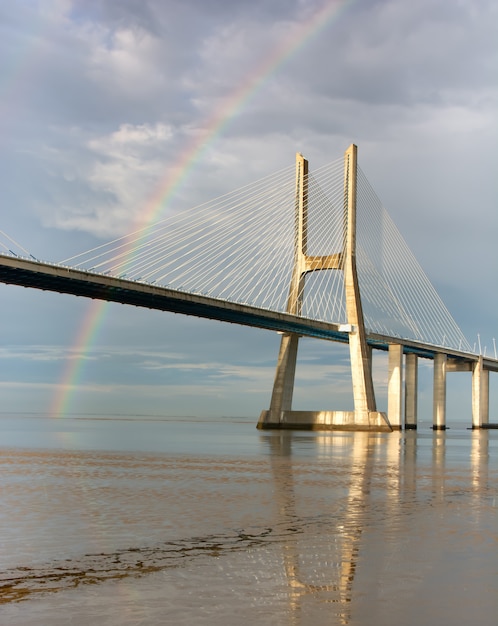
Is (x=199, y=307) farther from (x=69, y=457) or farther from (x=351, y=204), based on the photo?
(x=69, y=457)

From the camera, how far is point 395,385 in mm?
80875

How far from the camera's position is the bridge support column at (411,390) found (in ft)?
304

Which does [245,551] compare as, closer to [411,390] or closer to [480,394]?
[411,390]

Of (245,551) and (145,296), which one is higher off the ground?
(145,296)

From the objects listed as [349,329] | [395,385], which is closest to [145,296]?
[349,329]

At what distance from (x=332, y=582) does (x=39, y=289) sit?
42.7 m

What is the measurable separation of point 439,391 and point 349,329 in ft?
112

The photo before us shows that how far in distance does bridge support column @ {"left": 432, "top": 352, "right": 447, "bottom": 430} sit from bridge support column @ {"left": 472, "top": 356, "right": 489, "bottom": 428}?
642 centimetres

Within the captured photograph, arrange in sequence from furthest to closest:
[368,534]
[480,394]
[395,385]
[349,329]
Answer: [480,394] < [395,385] < [349,329] < [368,534]

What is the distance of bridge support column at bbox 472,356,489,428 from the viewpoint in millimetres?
98625

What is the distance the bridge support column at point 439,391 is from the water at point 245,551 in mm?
70043

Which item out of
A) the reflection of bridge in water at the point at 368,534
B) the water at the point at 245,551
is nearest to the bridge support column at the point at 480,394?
the reflection of bridge in water at the point at 368,534

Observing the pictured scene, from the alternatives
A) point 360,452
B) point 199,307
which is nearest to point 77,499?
point 360,452

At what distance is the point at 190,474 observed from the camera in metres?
24.5
